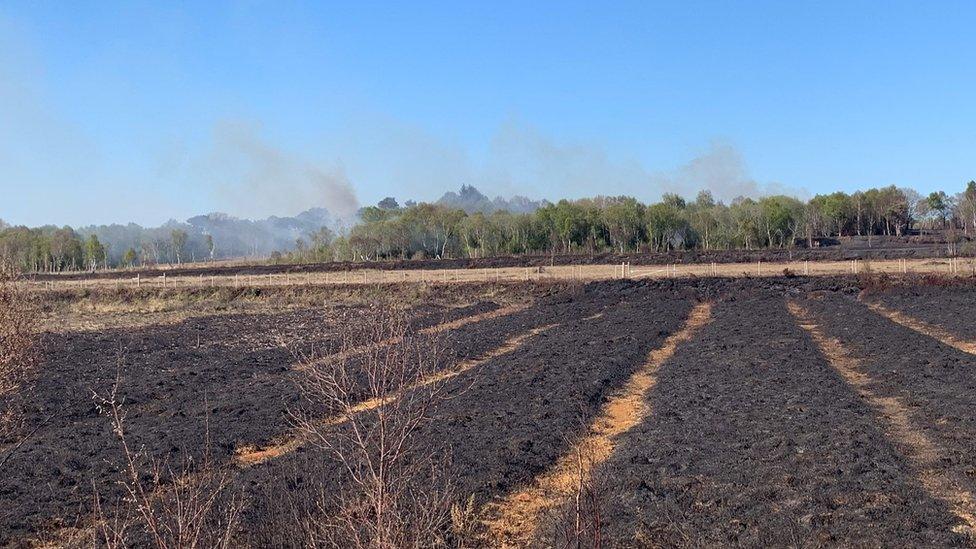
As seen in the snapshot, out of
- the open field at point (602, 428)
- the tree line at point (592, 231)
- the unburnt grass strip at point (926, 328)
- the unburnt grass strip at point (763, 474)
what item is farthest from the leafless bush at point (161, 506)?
the tree line at point (592, 231)

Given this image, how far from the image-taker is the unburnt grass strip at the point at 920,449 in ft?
26.3

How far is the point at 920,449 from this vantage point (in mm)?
10508

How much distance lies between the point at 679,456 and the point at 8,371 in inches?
310

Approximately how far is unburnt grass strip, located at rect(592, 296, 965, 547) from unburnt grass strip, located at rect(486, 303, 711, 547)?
0.36 metres

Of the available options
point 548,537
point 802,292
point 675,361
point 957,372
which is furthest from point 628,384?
point 802,292

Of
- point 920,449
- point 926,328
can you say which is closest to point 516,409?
point 920,449

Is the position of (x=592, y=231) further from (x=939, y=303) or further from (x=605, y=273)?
(x=939, y=303)

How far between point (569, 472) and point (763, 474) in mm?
2437

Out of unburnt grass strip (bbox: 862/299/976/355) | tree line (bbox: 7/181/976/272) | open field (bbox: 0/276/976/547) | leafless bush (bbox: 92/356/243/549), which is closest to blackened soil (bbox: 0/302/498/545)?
open field (bbox: 0/276/976/547)

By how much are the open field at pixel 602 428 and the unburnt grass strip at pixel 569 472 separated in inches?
1.7

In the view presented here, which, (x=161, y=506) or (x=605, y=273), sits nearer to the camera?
(x=161, y=506)

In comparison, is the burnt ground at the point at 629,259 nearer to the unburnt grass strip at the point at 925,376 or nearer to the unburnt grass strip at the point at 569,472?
the unburnt grass strip at the point at 925,376

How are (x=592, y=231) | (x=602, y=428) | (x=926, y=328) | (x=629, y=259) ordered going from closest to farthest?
(x=602, y=428)
(x=926, y=328)
(x=629, y=259)
(x=592, y=231)

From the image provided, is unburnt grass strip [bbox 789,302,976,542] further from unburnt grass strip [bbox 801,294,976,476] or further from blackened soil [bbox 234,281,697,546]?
blackened soil [bbox 234,281,697,546]
